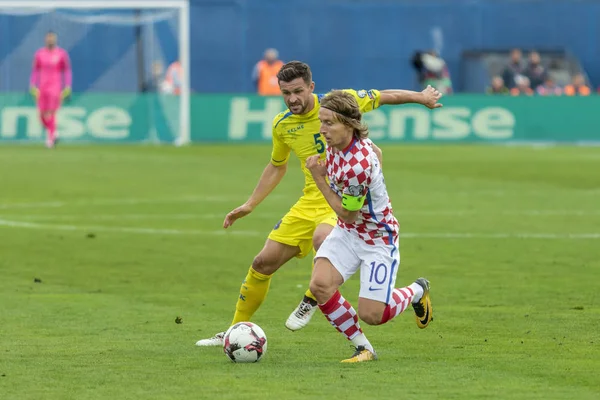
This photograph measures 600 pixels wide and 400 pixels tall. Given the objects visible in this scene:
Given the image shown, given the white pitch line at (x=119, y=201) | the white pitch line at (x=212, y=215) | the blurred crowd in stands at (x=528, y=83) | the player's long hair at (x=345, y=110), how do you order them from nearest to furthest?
the player's long hair at (x=345, y=110)
the white pitch line at (x=212, y=215)
the white pitch line at (x=119, y=201)
the blurred crowd in stands at (x=528, y=83)

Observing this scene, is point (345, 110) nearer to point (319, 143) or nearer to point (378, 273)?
point (378, 273)

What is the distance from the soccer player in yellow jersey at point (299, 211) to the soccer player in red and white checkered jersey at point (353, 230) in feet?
2.12

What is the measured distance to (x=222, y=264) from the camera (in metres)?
13.9

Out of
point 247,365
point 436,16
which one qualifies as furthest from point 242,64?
point 247,365

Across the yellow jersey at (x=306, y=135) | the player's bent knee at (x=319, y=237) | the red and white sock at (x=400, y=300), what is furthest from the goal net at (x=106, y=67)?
the red and white sock at (x=400, y=300)

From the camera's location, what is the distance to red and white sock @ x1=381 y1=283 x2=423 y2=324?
8.65m

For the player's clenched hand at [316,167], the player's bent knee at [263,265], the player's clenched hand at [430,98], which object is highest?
the player's clenched hand at [430,98]

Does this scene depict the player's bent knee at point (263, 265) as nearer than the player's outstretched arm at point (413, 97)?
No

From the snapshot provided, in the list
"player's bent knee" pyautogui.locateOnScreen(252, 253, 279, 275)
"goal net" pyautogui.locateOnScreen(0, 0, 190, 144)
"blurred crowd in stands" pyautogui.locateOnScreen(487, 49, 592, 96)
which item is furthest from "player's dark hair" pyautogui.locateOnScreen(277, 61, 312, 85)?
"blurred crowd in stands" pyautogui.locateOnScreen(487, 49, 592, 96)

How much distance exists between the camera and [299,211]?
9.67 metres

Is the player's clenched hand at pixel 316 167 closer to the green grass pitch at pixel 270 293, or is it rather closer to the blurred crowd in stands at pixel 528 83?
the green grass pitch at pixel 270 293

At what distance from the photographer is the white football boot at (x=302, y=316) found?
9305mm

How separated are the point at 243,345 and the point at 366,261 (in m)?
0.91

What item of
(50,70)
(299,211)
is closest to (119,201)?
(299,211)
